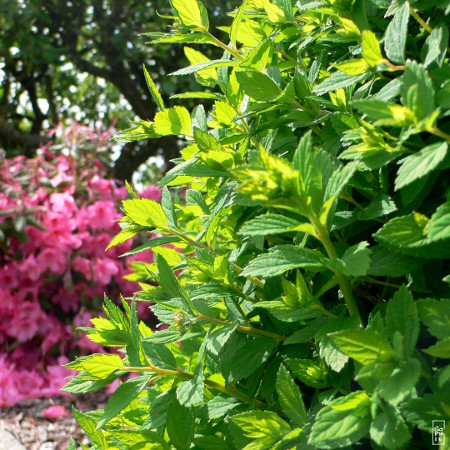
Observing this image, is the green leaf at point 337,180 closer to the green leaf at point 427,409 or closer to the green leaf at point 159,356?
the green leaf at point 427,409

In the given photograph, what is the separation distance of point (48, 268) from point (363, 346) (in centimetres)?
362

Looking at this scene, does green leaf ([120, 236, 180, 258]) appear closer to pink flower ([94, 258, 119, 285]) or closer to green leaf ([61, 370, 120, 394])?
green leaf ([61, 370, 120, 394])

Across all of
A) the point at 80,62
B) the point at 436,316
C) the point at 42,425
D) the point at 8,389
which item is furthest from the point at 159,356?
the point at 80,62

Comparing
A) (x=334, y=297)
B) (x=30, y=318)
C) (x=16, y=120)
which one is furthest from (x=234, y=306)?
(x=16, y=120)

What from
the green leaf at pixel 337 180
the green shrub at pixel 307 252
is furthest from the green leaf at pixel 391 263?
the green leaf at pixel 337 180

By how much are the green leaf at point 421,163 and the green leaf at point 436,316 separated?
0.14 metres

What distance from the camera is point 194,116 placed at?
1194mm

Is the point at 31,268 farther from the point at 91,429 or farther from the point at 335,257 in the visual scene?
the point at 335,257

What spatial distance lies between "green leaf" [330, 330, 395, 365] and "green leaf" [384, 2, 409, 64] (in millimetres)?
369

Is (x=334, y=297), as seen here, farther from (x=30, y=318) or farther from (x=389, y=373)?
(x=30, y=318)

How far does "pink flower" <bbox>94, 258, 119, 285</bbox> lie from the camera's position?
4172mm

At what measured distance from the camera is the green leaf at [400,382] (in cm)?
66

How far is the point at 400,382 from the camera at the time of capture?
68 cm

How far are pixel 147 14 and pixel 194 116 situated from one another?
22.9 ft
